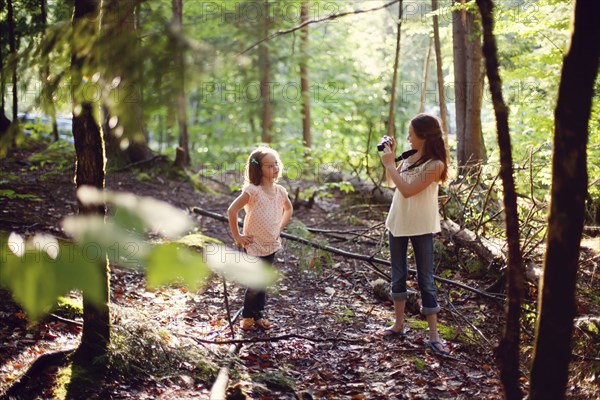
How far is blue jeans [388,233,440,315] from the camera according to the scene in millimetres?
4172

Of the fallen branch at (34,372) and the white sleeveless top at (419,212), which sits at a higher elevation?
the white sleeveless top at (419,212)

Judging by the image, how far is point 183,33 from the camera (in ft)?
5.24

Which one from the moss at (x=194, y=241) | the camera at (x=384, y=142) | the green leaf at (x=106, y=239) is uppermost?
the camera at (x=384, y=142)

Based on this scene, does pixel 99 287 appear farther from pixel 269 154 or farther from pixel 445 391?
pixel 269 154

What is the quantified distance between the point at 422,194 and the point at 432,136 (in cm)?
48

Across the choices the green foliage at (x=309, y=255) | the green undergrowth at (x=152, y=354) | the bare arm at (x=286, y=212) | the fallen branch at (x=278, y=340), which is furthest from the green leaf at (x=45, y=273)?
the green foliage at (x=309, y=255)

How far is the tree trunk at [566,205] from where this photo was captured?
2031mm

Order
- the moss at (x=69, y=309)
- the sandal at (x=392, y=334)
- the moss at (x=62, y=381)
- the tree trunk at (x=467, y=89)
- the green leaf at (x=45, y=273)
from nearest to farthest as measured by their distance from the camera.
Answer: the green leaf at (x=45, y=273) → the moss at (x=62, y=381) → the moss at (x=69, y=309) → the sandal at (x=392, y=334) → the tree trunk at (x=467, y=89)

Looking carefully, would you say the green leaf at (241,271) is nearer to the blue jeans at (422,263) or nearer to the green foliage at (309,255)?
the blue jeans at (422,263)

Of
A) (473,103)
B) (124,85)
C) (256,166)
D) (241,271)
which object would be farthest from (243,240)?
(473,103)

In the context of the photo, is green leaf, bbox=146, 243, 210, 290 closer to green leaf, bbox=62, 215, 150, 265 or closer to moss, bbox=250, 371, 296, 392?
green leaf, bbox=62, 215, 150, 265

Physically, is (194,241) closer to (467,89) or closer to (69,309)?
(69,309)

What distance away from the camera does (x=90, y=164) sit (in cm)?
284

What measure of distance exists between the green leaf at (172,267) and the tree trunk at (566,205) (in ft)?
6.07
